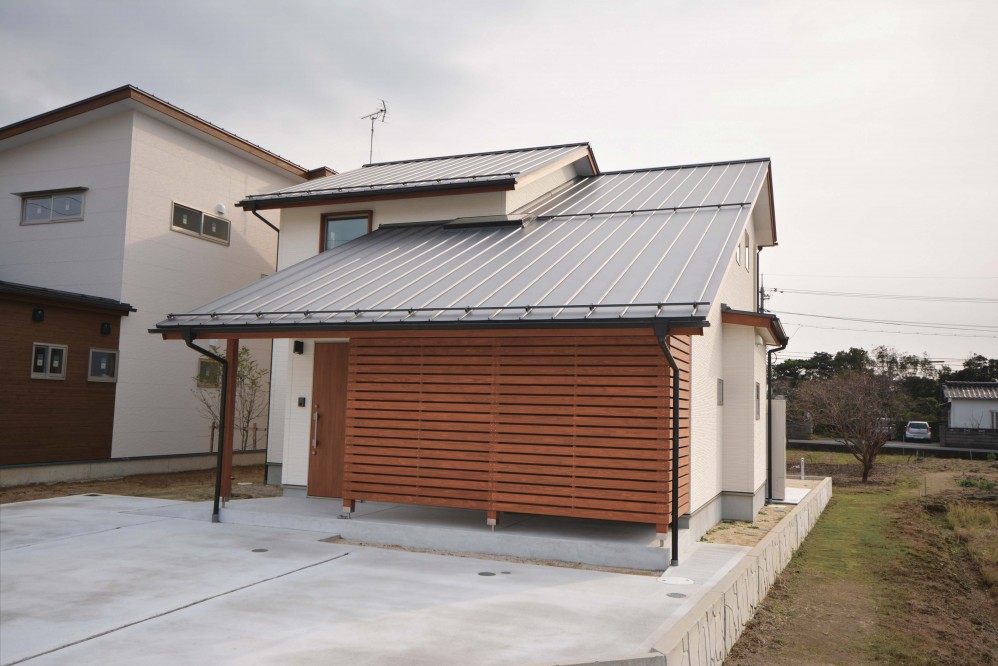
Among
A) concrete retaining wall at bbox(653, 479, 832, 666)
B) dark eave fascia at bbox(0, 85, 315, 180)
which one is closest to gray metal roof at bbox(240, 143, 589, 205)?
dark eave fascia at bbox(0, 85, 315, 180)

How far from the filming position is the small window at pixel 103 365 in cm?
1435

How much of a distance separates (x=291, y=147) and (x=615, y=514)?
15.7 m

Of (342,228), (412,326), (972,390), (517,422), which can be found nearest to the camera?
(412,326)

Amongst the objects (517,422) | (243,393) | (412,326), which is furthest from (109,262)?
(517,422)

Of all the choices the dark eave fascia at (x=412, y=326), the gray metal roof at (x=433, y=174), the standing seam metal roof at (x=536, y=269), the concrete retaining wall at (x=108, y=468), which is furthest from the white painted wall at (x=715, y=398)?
the concrete retaining wall at (x=108, y=468)

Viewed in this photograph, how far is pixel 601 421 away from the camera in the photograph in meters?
7.99

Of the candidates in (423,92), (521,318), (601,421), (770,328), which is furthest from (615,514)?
(423,92)

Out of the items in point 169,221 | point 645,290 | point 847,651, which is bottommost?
point 847,651

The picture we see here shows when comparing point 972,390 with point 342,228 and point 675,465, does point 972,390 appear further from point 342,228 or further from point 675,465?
point 675,465

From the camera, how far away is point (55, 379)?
13.6 meters

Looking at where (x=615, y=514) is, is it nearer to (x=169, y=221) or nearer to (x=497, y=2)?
(x=497, y=2)

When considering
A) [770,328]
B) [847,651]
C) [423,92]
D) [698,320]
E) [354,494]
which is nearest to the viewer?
[847,651]

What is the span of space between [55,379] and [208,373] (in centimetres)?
360

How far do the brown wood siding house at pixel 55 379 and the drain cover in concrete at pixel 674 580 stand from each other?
11.8 m
